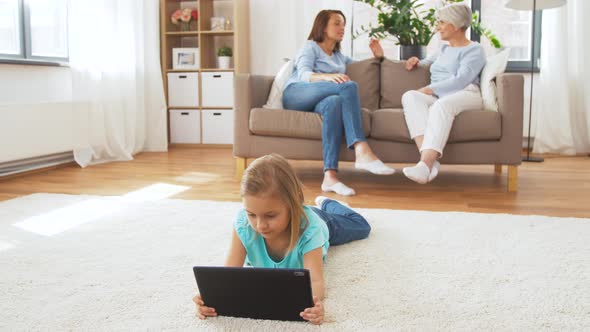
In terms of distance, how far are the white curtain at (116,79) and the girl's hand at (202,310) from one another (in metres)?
2.90

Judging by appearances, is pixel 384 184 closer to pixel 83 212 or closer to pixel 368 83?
pixel 368 83

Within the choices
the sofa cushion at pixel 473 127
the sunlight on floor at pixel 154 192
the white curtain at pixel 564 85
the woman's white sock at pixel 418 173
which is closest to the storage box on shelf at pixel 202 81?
the sunlight on floor at pixel 154 192

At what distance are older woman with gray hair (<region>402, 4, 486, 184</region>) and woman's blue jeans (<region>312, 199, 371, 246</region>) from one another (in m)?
0.87

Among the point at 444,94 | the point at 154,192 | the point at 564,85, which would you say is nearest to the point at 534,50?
the point at 564,85

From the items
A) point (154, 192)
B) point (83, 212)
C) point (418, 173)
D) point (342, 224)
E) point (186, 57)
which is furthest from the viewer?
point (186, 57)

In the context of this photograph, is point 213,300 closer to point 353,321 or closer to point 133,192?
point 353,321

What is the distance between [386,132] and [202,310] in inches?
76.5

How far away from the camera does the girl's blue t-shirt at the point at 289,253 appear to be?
1322 mm

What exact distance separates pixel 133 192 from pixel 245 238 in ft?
5.32

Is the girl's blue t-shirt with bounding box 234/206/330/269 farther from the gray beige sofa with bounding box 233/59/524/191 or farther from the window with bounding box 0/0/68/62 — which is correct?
the window with bounding box 0/0/68/62

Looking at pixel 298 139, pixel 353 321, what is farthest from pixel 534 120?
pixel 353 321

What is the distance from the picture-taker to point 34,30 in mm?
3895

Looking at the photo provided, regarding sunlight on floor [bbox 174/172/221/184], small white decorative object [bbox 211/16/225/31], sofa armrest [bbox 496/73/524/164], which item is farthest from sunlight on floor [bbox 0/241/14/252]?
small white decorative object [bbox 211/16/225/31]

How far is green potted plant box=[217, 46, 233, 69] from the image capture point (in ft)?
16.5
